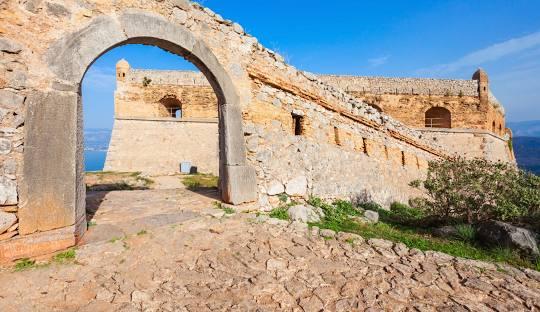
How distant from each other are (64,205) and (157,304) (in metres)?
1.72

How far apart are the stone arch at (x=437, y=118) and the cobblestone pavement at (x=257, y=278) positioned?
19506 mm

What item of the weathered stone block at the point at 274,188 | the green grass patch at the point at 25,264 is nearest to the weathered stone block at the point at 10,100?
the green grass patch at the point at 25,264

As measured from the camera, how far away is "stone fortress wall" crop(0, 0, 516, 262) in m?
3.12

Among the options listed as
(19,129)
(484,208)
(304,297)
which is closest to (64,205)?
(19,129)

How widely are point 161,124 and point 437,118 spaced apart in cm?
1823

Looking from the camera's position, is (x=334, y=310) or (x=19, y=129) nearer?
(x=334, y=310)

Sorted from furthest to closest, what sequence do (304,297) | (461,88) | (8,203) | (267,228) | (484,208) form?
(461,88)
(484,208)
(267,228)
(8,203)
(304,297)

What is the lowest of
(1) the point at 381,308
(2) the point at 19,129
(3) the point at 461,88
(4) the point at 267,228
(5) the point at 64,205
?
(1) the point at 381,308

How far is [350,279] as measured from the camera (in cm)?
305

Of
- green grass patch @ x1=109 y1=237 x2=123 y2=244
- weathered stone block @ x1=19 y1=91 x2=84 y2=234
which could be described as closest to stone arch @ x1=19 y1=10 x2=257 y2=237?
weathered stone block @ x1=19 y1=91 x2=84 y2=234

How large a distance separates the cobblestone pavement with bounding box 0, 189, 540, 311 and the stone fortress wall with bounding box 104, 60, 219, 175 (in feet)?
40.9

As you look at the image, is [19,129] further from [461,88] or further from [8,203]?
[461,88]

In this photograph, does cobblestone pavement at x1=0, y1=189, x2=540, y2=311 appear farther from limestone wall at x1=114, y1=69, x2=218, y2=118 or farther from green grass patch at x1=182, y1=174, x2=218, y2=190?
limestone wall at x1=114, y1=69, x2=218, y2=118

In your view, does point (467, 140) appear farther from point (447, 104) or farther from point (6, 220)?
point (6, 220)
